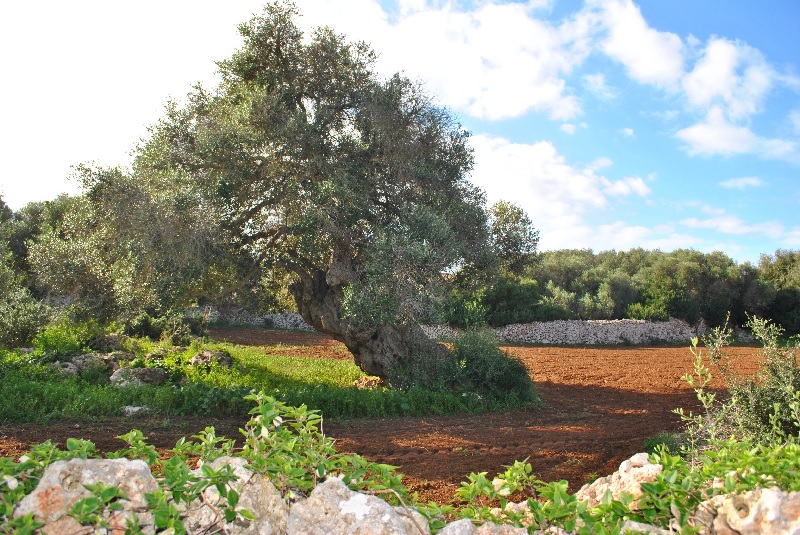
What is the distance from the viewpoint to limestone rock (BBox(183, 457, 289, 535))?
246cm

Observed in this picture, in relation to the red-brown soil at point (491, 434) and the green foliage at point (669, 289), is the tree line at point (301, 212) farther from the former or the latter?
the green foliage at point (669, 289)

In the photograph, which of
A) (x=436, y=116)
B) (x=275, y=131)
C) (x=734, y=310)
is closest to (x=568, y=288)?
(x=734, y=310)

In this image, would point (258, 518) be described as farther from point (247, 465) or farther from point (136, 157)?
point (136, 157)

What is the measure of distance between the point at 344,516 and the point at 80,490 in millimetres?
1229

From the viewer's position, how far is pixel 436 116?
1218 centimetres

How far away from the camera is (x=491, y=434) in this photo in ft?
28.3

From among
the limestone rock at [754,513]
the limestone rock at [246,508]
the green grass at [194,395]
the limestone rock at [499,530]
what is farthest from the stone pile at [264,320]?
the limestone rock at [754,513]

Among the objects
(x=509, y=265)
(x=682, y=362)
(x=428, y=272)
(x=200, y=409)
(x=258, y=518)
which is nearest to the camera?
(x=258, y=518)

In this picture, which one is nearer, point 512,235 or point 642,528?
point 642,528

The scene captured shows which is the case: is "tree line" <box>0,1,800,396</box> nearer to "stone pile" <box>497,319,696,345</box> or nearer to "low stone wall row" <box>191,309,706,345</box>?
"low stone wall row" <box>191,309,706,345</box>

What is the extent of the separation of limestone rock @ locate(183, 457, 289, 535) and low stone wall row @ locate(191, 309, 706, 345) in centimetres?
2247

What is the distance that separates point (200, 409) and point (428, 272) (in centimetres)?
473

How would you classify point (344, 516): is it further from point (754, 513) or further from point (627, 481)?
point (627, 481)

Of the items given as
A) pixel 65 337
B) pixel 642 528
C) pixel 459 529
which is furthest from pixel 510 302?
pixel 459 529
